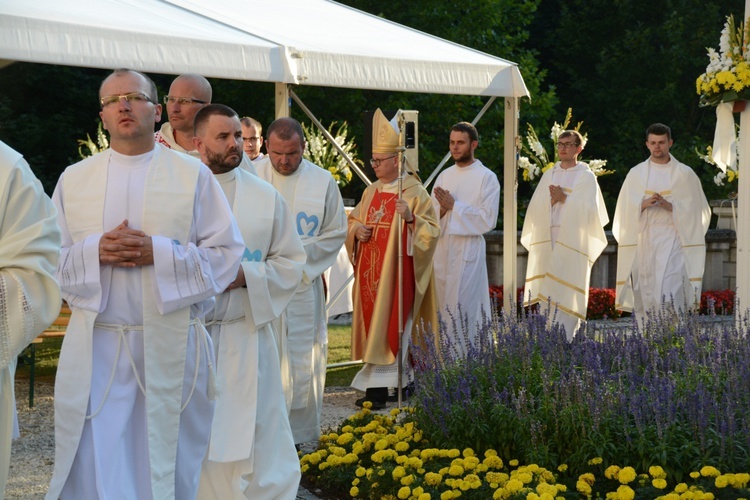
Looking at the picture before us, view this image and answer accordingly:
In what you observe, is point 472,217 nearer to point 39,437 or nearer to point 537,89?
point 39,437

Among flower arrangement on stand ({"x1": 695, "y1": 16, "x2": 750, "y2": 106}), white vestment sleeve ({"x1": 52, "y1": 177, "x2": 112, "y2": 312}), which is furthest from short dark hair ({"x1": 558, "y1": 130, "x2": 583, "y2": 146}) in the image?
white vestment sleeve ({"x1": 52, "y1": 177, "x2": 112, "y2": 312})

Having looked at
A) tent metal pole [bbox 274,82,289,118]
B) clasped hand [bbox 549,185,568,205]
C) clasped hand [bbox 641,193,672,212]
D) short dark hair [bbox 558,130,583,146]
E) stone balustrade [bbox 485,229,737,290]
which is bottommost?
stone balustrade [bbox 485,229,737,290]

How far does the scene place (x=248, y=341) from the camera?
584 cm

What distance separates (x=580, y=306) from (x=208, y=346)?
7.24m

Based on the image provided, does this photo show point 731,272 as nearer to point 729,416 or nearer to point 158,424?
point 729,416

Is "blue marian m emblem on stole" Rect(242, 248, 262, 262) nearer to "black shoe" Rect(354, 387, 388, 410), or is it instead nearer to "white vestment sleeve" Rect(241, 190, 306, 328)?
"white vestment sleeve" Rect(241, 190, 306, 328)

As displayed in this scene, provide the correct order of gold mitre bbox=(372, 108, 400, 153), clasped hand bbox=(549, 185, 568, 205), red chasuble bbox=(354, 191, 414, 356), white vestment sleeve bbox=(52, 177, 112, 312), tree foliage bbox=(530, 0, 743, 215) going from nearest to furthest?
1. white vestment sleeve bbox=(52, 177, 112, 312)
2. gold mitre bbox=(372, 108, 400, 153)
3. red chasuble bbox=(354, 191, 414, 356)
4. clasped hand bbox=(549, 185, 568, 205)
5. tree foliage bbox=(530, 0, 743, 215)

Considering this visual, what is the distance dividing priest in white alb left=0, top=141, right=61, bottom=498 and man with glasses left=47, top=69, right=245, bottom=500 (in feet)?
2.32

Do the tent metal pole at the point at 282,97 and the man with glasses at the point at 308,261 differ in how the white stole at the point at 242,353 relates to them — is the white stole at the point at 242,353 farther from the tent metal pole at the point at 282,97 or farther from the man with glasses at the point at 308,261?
the tent metal pole at the point at 282,97

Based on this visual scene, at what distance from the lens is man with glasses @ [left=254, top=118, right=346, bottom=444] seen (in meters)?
7.56

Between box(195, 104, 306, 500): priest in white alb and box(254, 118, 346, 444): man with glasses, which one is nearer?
box(195, 104, 306, 500): priest in white alb

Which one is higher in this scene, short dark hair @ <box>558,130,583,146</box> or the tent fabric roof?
the tent fabric roof

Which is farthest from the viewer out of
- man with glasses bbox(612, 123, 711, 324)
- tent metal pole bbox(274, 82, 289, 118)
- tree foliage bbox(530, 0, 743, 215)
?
tree foliage bbox(530, 0, 743, 215)

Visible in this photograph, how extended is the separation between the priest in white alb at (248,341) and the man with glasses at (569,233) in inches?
237
